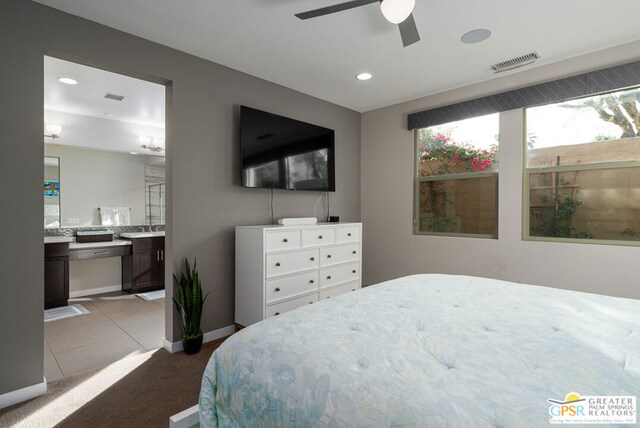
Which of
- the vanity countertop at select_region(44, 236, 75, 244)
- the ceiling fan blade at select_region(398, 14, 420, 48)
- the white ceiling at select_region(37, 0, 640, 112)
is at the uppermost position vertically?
the white ceiling at select_region(37, 0, 640, 112)

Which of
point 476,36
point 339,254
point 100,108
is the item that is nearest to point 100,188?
point 100,108

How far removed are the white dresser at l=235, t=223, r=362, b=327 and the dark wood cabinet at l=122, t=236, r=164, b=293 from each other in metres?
2.28

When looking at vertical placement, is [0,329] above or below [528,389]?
below

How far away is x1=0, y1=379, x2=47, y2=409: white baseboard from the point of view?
1960mm

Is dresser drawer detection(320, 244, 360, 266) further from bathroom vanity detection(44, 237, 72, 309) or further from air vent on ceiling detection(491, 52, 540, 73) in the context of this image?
bathroom vanity detection(44, 237, 72, 309)

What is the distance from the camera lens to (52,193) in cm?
423

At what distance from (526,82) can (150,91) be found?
3.77 m

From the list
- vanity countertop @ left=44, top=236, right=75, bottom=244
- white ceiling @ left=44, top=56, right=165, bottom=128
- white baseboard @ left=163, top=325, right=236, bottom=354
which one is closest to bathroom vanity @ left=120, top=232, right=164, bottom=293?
vanity countertop @ left=44, top=236, right=75, bottom=244

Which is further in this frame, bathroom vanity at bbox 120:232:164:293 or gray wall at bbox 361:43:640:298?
bathroom vanity at bbox 120:232:164:293

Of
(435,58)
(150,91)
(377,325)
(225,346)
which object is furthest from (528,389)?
(150,91)

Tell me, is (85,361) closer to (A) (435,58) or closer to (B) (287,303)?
(B) (287,303)

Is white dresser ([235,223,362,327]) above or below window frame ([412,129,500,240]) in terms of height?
below

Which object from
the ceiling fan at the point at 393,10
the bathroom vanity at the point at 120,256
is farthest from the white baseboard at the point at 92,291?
the ceiling fan at the point at 393,10

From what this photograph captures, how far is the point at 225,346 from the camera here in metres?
1.21
